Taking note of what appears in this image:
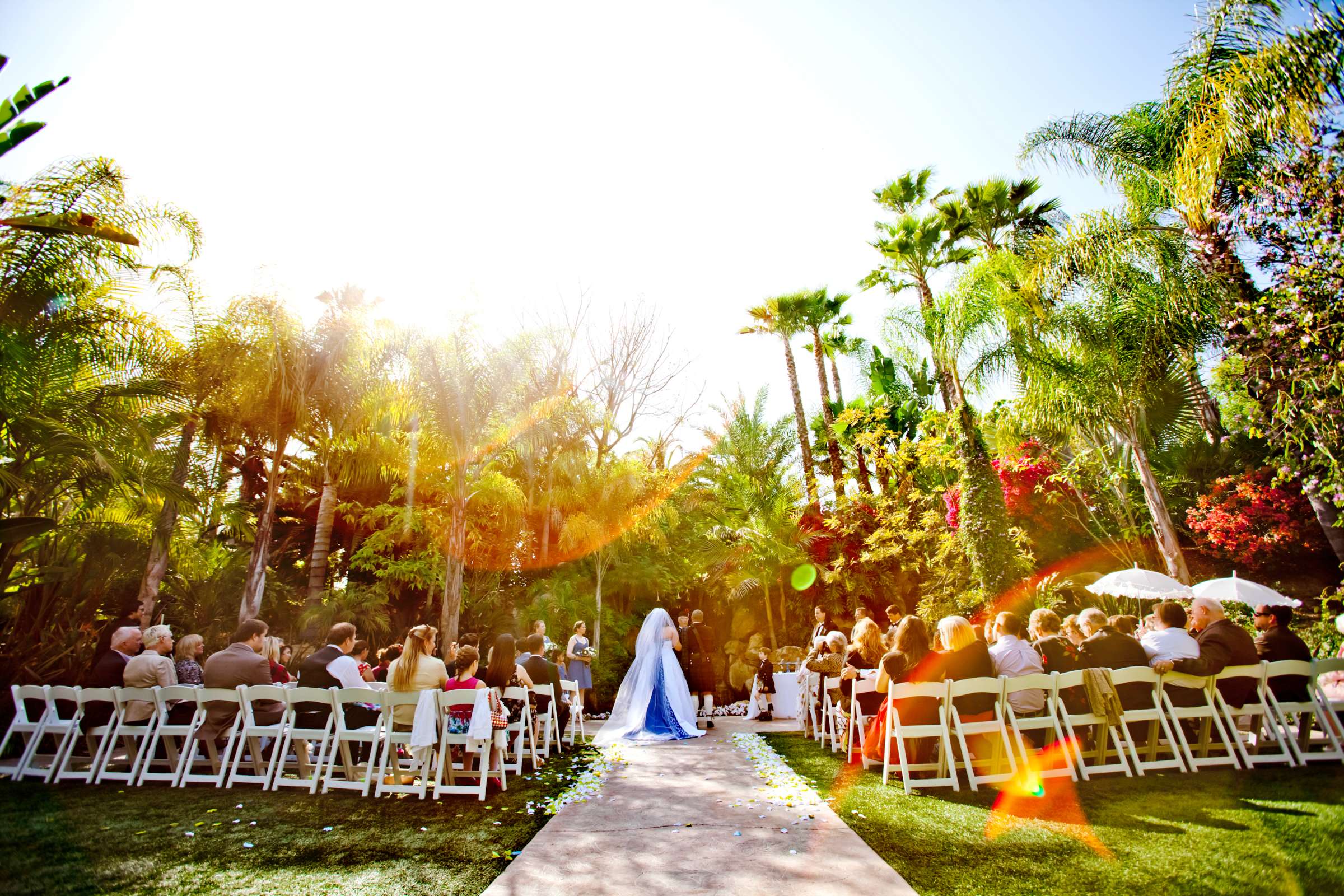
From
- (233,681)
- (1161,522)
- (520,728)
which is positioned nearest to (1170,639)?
(520,728)

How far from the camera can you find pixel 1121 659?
5750 millimetres

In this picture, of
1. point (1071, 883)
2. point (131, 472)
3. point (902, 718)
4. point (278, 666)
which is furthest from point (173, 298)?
point (1071, 883)

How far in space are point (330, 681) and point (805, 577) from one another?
13.0 meters

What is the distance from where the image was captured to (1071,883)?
3.04 m

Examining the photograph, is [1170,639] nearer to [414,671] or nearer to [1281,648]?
[1281,648]

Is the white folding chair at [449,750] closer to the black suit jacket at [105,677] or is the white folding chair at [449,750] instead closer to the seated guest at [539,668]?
the seated guest at [539,668]

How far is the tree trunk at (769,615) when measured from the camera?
1688 cm

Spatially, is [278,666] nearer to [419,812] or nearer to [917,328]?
[419,812]

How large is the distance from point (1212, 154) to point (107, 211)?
550 inches

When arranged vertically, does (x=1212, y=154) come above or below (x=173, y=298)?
below

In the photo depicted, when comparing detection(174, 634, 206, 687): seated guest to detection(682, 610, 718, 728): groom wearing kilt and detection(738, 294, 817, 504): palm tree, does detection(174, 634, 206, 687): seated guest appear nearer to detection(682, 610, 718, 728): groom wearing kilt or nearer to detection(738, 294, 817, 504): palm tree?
detection(682, 610, 718, 728): groom wearing kilt

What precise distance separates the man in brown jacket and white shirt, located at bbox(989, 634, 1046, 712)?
6148 millimetres

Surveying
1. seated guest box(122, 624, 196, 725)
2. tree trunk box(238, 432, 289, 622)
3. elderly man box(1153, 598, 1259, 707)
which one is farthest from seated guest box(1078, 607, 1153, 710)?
tree trunk box(238, 432, 289, 622)

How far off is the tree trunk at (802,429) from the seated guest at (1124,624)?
8968 mm
